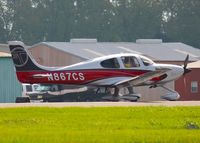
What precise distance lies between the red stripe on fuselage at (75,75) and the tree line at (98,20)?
246 ft

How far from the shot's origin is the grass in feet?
76.3

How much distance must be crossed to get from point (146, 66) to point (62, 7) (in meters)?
84.7

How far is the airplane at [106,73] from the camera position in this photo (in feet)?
154

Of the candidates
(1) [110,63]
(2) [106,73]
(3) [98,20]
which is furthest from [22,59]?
(3) [98,20]

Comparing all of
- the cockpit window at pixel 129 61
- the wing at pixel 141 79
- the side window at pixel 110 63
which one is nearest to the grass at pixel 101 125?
the wing at pixel 141 79

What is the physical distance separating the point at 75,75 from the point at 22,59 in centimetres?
304

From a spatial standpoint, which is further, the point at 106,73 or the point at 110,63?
the point at 110,63

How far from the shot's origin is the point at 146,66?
48.0 m

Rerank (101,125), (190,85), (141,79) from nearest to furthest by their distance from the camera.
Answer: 1. (101,125)
2. (141,79)
3. (190,85)

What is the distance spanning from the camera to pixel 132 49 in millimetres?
74000

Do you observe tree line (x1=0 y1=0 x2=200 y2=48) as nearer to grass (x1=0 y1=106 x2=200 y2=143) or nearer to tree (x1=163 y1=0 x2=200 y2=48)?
tree (x1=163 y1=0 x2=200 y2=48)

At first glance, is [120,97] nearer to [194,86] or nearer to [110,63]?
[110,63]

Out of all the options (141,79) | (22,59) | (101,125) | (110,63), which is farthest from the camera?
(22,59)

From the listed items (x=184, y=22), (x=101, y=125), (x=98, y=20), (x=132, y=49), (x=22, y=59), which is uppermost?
(x=101, y=125)
